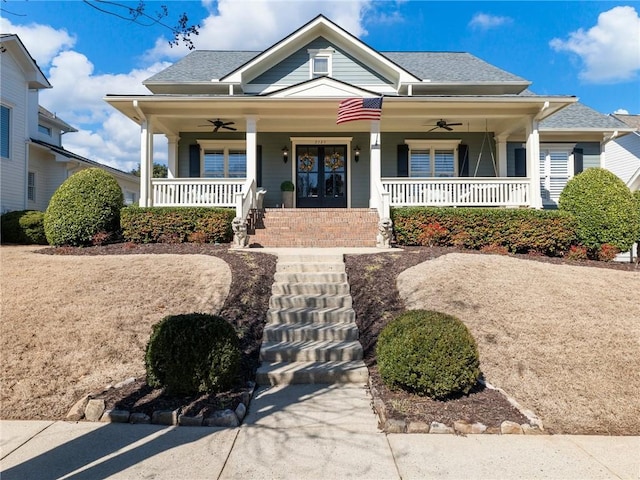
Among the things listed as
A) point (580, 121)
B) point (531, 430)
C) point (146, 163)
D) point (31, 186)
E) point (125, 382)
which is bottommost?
point (531, 430)

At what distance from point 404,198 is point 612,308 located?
6477 mm

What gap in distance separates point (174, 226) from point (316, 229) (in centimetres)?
363

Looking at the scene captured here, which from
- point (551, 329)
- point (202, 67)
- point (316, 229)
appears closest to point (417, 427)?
point (551, 329)

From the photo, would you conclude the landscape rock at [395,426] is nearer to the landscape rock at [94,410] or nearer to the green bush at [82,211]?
the landscape rock at [94,410]

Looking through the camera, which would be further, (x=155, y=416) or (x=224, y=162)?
(x=224, y=162)

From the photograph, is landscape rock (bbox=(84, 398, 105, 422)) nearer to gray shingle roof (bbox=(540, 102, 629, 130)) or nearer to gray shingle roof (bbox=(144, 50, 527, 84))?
gray shingle roof (bbox=(144, 50, 527, 84))

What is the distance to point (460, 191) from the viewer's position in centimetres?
1214

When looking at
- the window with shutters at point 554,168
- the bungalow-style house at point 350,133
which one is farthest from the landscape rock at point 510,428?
the window with shutters at point 554,168

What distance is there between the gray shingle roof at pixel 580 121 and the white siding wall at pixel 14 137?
19.3 metres

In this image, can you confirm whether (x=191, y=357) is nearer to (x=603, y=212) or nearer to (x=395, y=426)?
(x=395, y=426)

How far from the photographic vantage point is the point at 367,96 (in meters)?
12.3

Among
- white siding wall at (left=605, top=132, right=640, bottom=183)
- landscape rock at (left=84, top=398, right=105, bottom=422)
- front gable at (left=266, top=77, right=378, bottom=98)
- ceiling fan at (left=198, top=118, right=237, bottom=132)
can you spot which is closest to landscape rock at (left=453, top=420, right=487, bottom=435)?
landscape rock at (left=84, top=398, right=105, bottom=422)

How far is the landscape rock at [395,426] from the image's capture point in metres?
3.60

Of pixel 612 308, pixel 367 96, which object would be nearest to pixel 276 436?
pixel 612 308
